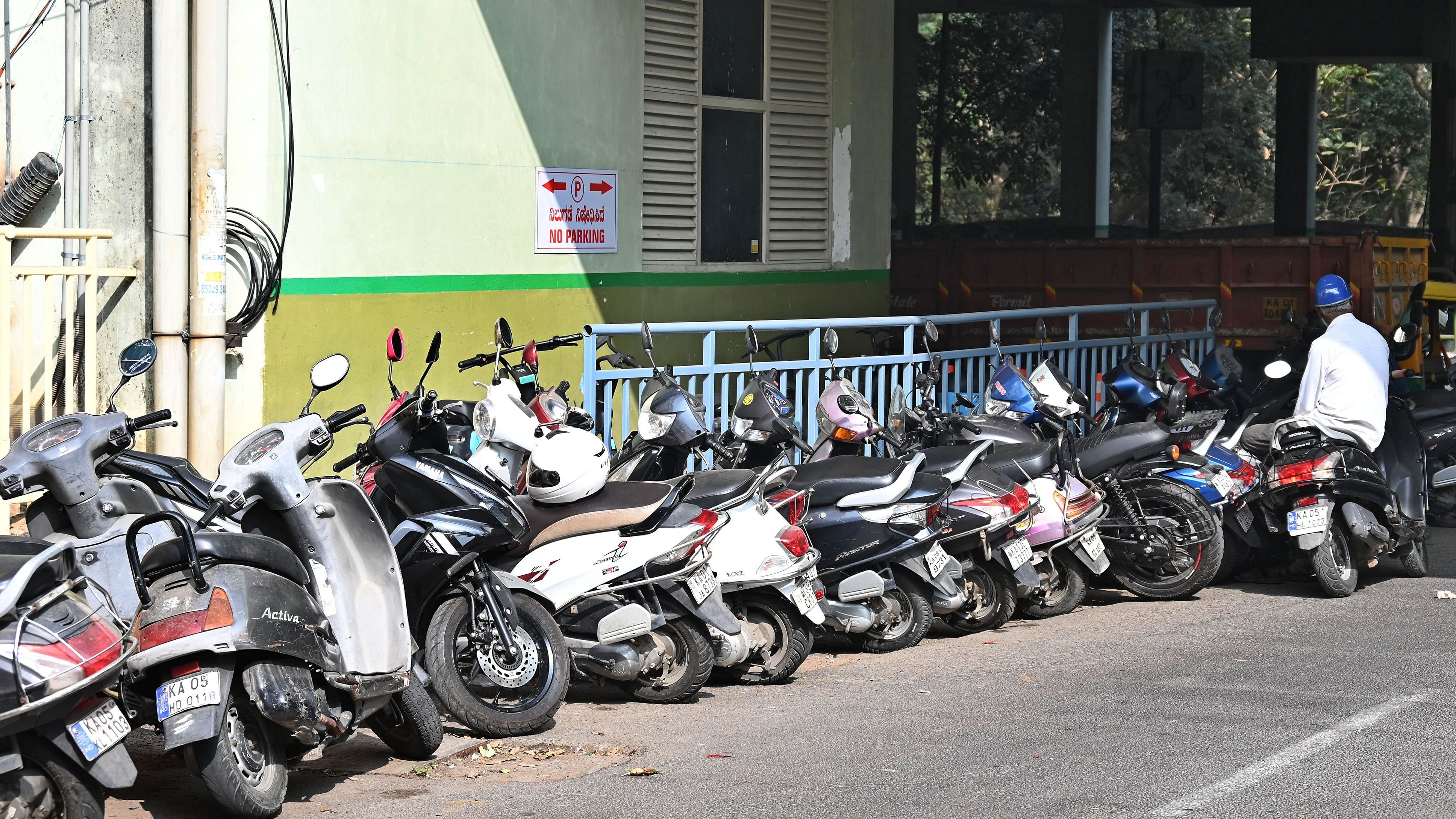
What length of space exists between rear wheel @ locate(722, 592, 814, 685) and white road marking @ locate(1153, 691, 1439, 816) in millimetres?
2269

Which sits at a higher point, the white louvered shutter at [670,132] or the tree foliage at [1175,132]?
the tree foliage at [1175,132]

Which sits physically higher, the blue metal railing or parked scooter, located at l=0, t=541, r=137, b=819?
the blue metal railing

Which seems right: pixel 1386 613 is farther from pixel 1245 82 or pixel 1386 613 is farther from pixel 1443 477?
pixel 1245 82

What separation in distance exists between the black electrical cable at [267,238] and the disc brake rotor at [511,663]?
12.9 feet

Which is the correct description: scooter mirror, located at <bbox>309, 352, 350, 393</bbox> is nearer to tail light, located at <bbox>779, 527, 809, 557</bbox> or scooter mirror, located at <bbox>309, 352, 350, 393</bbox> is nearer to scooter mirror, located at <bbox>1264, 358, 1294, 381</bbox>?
tail light, located at <bbox>779, 527, 809, 557</bbox>

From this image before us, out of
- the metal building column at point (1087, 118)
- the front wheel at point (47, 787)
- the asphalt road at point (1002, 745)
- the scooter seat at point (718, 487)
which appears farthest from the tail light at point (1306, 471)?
the metal building column at point (1087, 118)

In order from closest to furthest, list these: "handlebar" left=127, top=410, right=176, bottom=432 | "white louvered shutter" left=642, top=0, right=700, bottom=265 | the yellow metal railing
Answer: "handlebar" left=127, top=410, right=176, bottom=432 < the yellow metal railing < "white louvered shutter" left=642, top=0, right=700, bottom=265

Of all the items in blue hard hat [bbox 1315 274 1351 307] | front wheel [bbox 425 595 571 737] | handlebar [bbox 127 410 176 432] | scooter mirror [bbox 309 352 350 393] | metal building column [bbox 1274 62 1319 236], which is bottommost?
front wheel [bbox 425 595 571 737]

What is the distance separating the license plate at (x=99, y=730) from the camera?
4.61 metres

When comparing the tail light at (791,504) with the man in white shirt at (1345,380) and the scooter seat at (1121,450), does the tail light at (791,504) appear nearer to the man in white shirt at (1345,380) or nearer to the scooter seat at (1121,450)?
the scooter seat at (1121,450)

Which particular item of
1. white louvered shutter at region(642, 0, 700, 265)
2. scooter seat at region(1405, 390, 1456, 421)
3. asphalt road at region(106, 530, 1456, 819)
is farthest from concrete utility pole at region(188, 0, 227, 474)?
scooter seat at region(1405, 390, 1456, 421)

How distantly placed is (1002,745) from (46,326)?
5.08m

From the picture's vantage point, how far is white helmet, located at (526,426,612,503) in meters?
6.90

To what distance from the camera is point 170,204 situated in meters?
9.09
